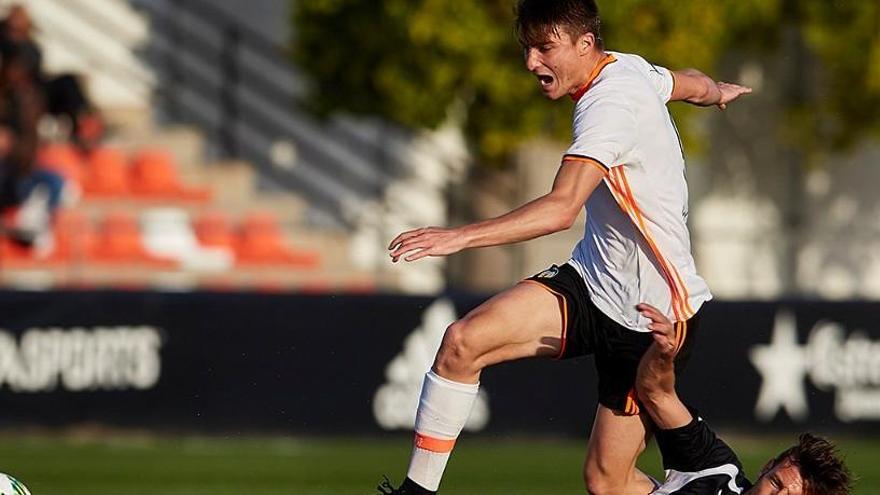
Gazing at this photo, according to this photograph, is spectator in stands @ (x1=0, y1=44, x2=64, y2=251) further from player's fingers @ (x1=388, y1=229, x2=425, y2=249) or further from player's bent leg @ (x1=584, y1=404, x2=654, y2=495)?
player's fingers @ (x1=388, y1=229, x2=425, y2=249)

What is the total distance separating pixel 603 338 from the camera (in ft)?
28.7

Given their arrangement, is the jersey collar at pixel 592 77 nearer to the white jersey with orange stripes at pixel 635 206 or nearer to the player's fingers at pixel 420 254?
the white jersey with orange stripes at pixel 635 206

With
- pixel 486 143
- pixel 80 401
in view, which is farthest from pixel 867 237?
pixel 80 401

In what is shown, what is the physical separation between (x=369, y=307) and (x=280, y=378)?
38.0 inches

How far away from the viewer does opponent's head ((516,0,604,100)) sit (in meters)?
8.30

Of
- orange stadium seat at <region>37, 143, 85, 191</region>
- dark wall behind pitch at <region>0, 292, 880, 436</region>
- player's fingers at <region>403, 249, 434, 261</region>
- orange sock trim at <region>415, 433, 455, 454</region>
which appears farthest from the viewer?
orange stadium seat at <region>37, 143, 85, 191</region>

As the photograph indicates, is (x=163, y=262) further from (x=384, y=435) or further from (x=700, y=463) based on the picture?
(x=700, y=463)

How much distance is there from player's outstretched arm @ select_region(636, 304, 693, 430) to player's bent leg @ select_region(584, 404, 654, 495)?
126mm

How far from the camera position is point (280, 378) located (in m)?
16.7

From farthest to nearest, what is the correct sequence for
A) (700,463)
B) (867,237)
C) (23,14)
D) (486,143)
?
(867,237) → (486,143) → (23,14) → (700,463)

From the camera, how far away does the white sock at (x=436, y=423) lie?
336 inches

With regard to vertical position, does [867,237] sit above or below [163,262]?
above

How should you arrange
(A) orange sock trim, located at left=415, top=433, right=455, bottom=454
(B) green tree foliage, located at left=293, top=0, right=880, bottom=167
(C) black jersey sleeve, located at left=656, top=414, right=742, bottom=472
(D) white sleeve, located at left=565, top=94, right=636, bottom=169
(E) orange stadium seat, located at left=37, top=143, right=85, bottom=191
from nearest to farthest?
(D) white sleeve, located at left=565, top=94, right=636, bottom=169
(A) orange sock trim, located at left=415, top=433, right=455, bottom=454
(C) black jersey sleeve, located at left=656, top=414, right=742, bottom=472
(E) orange stadium seat, located at left=37, top=143, right=85, bottom=191
(B) green tree foliage, located at left=293, top=0, right=880, bottom=167

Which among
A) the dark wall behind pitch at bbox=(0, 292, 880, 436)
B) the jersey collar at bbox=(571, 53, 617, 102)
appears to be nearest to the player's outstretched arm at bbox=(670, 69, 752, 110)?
the jersey collar at bbox=(571, 53, 617, 102)
